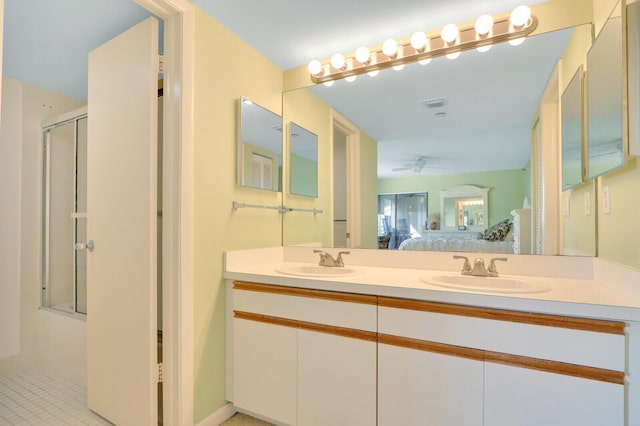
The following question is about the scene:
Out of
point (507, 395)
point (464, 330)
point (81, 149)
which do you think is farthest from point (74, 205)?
point (507, 395)

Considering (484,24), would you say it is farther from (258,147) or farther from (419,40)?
(258,147)

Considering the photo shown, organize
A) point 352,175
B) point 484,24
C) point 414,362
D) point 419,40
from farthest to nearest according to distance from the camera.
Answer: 1. point 352,175
2. point 419,40
3. point 484,24
4. point 414,362

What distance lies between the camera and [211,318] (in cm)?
175

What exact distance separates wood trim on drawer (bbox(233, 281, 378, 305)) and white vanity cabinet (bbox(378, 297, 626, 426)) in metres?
0.08

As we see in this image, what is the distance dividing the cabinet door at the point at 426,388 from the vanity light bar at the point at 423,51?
158 centimetres

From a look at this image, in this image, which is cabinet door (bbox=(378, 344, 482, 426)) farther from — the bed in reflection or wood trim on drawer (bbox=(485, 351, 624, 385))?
the bed in reflection

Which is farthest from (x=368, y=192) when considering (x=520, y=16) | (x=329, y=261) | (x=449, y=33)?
(x=520, y=16)

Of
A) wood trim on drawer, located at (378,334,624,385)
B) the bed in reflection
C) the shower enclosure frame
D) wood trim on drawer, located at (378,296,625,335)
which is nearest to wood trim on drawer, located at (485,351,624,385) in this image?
wood trim on drawer, located at (378,334,624,385)

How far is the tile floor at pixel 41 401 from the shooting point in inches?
72.7

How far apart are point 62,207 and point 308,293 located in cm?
244

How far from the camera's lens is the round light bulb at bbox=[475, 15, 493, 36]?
1.68 meters

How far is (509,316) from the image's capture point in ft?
3.82

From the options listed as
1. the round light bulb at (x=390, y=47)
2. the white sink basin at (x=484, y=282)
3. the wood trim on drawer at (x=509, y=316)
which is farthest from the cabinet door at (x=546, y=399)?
the round light bulb at (x=390, y=47)

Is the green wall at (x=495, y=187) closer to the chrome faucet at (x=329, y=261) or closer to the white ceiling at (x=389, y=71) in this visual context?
the white ceiling at (x=389, y=71)
